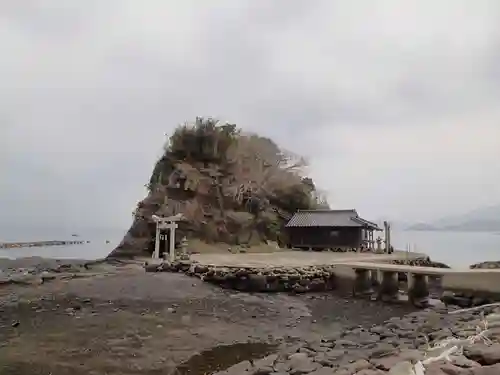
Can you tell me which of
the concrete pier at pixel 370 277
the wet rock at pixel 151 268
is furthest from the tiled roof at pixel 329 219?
the wet rock at pixel 151 268

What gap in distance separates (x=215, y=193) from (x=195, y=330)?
→ 65.5 feet

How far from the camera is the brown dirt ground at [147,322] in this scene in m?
9.05

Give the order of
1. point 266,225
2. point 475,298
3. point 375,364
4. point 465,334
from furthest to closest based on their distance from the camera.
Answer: point 266,225, point 475,298, point 465,334, point 375,364

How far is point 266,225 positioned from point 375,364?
982 inches

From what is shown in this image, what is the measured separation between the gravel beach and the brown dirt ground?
3 centimetres

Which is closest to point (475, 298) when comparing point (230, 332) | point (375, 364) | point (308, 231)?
point (230, 332)

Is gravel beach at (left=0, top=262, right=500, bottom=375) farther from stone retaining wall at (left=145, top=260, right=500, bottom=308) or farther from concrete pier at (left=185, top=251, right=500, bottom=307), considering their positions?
concrete pier at (left=185, top=251, right=500, bottom=307)

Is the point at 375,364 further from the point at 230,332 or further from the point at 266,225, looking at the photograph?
the point at 266,225

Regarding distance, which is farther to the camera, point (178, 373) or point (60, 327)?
point (60, 327)

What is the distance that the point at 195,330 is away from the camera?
11.4 m

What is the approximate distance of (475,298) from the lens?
45.7 feet

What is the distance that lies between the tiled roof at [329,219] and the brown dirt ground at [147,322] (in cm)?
1202

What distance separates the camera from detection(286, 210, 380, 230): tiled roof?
92.6 ft

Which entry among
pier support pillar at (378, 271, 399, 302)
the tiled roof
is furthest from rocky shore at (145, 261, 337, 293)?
the tiled roof
